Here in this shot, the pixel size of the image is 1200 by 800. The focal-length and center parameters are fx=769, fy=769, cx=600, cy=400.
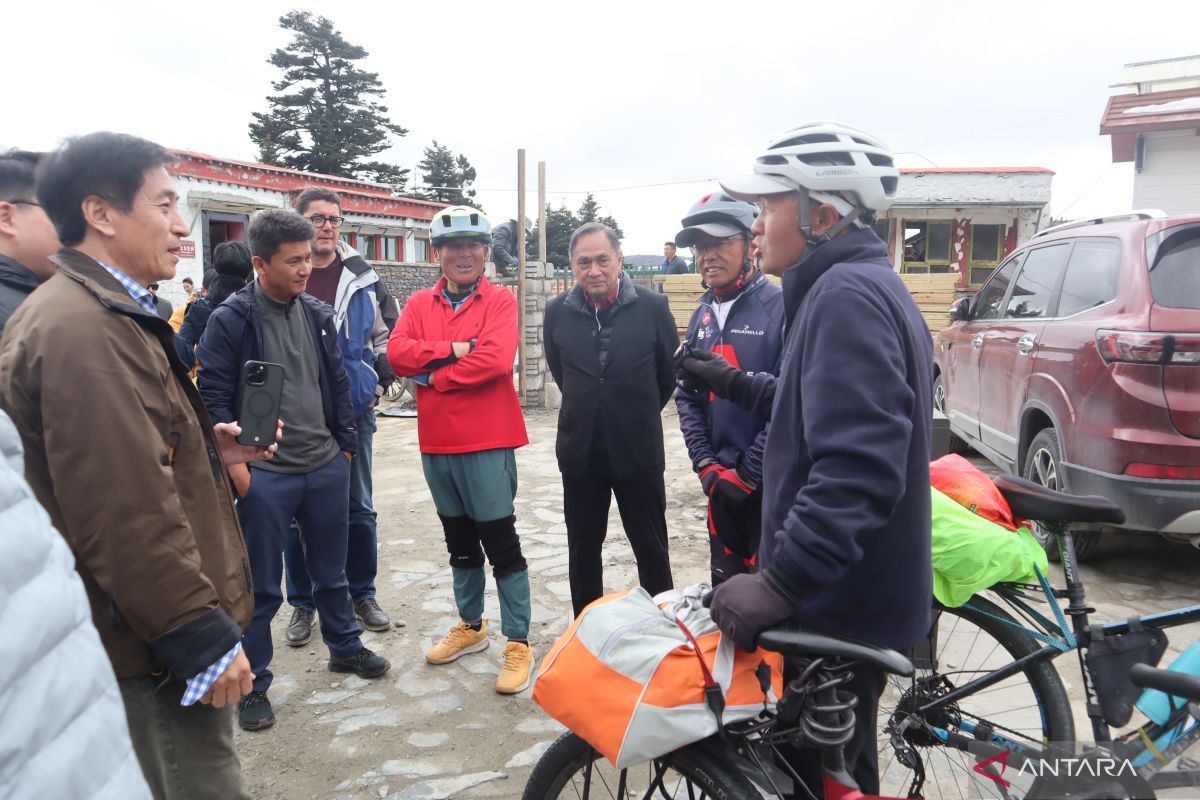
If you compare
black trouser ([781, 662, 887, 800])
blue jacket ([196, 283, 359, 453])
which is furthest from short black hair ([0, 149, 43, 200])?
black trouser ([781, 662, 887, 800])

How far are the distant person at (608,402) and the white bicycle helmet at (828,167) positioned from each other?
5.30 ft

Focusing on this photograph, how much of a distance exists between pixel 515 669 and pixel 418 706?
454 mm

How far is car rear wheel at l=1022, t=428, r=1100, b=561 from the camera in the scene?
4.61 meters

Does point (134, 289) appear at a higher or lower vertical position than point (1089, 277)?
lower

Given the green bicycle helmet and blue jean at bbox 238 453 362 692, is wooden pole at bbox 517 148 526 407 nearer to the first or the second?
the green bicycle helmet

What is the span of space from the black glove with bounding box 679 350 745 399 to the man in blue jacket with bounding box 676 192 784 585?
11 cm

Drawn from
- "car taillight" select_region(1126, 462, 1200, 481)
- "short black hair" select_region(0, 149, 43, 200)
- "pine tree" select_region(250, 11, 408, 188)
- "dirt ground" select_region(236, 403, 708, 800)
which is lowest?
"dirt ground" select_region(236, 403, 708, 800)

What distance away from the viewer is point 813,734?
167 cm

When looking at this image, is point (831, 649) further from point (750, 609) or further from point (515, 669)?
point (515, 669)

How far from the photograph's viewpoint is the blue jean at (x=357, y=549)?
4152 mm

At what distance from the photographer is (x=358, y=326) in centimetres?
424

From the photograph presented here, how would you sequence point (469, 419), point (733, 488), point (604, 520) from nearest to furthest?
point (733, 488)
point (469, 419)
point (604, 520)

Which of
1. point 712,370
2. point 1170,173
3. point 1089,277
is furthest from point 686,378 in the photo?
point 1170,173

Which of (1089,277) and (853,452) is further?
(1089,277)
